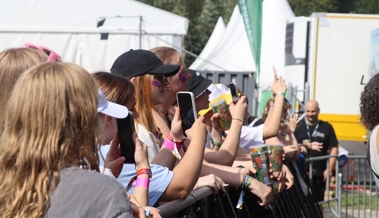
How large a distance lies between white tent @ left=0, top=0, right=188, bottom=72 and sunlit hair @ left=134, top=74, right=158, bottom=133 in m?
8.08

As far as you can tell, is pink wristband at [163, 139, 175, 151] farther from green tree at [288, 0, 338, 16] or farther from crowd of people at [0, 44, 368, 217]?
green tree at [288, 0, 338, 16]

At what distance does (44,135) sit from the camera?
2.39m

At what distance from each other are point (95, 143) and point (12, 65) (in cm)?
91

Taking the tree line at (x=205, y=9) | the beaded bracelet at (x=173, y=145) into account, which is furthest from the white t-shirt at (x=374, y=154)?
the tree line at (x=205, y=9)

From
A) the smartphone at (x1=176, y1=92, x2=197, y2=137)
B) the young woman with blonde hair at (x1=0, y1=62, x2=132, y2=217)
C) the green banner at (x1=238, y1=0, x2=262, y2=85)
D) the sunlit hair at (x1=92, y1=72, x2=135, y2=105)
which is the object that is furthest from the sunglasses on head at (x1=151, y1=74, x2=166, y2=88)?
the green banner at (x1=238, y1=0, x2=262, y2=85)

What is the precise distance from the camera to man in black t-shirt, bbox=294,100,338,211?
1209 centimetres

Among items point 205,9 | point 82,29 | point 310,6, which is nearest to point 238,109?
point 82,29

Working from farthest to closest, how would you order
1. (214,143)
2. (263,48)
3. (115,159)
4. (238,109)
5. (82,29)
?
(263,48) < (82,29) < (214,143) < (238,109) < (115,159)

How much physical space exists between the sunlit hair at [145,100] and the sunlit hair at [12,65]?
0.88 m

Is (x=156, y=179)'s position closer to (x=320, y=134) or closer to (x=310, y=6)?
(x=320, y=134)

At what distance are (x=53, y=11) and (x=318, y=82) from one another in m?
7.38

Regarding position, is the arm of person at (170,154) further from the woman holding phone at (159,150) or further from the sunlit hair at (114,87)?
the sunlit hair at (114,87)

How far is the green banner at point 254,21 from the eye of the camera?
16.9 meters

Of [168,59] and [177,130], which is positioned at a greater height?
[168,59]
